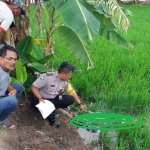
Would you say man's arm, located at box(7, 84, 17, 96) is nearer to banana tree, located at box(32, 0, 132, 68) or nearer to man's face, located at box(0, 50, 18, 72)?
man's face, located at box(0, 50, 18, 72)

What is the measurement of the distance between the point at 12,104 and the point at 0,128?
0.85 feet

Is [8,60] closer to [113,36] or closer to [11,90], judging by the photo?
[11,90]

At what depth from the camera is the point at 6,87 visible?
117 inches

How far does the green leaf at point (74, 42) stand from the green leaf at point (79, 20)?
2.41 ft

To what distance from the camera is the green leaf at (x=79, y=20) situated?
2.70 metres

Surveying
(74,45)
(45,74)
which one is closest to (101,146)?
(45,74)

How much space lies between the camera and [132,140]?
3197 millimetres

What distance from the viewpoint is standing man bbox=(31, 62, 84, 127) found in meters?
3.18

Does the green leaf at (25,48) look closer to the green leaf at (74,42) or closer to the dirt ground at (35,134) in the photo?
the green leaf at (74,42)

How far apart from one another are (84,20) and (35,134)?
112 centimetres

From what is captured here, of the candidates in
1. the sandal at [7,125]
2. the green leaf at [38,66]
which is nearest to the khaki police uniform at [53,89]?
the green leaf at [38,66]

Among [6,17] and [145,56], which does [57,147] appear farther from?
[145,56]

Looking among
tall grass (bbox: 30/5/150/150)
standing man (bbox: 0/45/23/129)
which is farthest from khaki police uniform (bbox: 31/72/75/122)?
tall grass (bbox: 30/5/150/150)

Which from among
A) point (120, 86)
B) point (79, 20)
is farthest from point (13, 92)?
point (120, 86)
